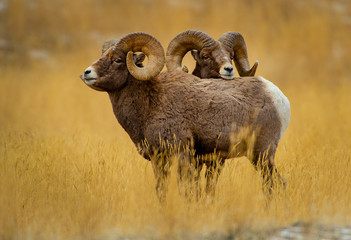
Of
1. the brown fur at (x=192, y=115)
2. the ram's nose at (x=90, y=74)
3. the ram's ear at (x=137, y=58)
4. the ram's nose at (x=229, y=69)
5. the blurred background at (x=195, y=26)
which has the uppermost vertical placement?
the blurred background at (x=195, y=26)

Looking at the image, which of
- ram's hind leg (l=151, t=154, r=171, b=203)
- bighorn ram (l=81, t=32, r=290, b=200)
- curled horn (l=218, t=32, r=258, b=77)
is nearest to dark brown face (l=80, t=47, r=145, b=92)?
bighorn ram (l=81, t=32, r=290, b=200)

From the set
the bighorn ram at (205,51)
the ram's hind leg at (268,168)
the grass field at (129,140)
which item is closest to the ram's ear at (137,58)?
the bighorn ram at (205,51)

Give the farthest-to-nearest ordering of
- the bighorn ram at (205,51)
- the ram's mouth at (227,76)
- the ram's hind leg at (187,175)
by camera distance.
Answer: the bighorn ram at (205,51)
the ram's mouth at (227,76)
the ram's hind leg at (187,175)

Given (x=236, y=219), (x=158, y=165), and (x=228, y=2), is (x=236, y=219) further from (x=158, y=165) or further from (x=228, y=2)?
(x=228, y=2)

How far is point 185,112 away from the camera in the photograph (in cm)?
746

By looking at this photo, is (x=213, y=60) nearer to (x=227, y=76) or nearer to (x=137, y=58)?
(x=227, y=76)

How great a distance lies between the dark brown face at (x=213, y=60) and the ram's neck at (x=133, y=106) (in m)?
1.32

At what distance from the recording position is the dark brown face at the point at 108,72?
24.4ft

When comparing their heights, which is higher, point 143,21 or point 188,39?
point 143,21

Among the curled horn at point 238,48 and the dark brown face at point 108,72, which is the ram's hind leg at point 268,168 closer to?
the curled horn at point 238,48

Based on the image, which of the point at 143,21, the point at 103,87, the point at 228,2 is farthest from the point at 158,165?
the point at 228,2

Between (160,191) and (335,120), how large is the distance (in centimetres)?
953

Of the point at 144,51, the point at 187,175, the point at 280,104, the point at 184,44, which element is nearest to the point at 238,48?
the point at 184,44

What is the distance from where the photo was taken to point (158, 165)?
23.9 ft
